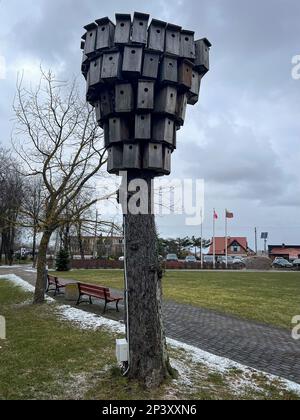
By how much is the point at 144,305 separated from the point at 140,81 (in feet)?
9.54

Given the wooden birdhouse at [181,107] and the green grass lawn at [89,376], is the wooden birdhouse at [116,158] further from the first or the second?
the green grass lawn at [89,376]

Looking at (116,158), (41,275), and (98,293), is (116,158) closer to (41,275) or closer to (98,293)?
(98,293)

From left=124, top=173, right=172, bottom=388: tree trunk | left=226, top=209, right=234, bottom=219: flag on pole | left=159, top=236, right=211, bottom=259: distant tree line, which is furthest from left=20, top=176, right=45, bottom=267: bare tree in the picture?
left=159, top=236, right=211, bottom=259: distant tree line

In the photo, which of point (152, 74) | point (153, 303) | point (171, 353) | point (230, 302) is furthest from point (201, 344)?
point (230, 302)

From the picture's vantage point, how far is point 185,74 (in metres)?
5.57

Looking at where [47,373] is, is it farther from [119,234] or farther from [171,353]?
[119,234]

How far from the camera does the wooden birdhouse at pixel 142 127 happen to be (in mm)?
5391

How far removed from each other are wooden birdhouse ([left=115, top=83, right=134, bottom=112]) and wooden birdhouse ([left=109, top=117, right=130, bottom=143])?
180 millimetres

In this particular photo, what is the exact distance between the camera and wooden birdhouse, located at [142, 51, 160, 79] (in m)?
5.36

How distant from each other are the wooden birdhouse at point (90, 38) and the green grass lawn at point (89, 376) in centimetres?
437

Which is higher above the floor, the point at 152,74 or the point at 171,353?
the point at 152,74

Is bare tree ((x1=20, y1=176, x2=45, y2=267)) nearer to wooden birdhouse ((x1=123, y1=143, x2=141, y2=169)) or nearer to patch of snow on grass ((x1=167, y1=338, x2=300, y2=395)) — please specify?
patch of snow on grass ((x1=167, y1=338, x2=300, y2=395))

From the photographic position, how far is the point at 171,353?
284 inches
